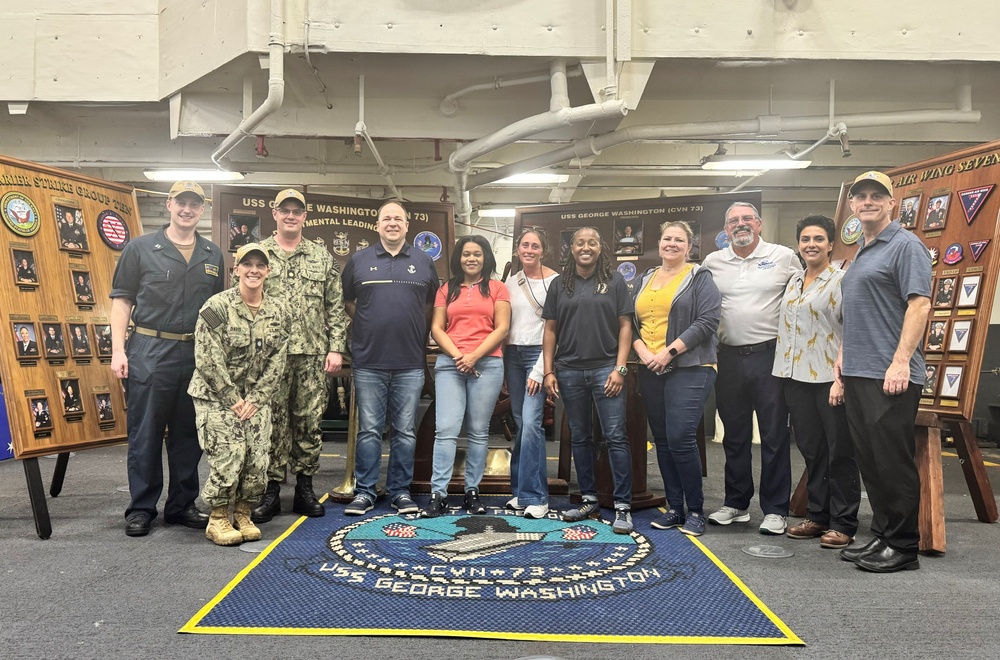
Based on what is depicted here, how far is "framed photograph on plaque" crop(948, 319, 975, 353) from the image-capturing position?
370 cm

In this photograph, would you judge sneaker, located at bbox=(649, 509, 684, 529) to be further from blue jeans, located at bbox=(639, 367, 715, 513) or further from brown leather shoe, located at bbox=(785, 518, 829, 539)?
brown leather shoe, located at bbox=(785, 518, 829, 539)

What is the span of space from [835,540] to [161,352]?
3421mm

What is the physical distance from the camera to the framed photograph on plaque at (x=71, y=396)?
12.5 ft

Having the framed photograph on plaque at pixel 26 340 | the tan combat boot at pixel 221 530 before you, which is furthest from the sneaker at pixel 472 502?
the framed photograph on plaque at pixel 26 340

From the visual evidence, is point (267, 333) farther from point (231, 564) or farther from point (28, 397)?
point (28, 397)

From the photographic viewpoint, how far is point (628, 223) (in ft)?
17.0

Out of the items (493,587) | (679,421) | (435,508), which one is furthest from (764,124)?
(493,587)

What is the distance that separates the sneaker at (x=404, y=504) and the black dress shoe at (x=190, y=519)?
0.99m

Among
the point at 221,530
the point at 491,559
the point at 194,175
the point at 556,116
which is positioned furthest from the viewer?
the point at 194,175

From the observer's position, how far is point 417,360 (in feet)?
13.1

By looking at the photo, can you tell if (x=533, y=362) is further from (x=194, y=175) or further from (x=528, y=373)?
(x=194, y=175)

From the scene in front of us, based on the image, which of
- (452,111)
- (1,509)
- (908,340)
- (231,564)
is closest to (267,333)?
(231,564)

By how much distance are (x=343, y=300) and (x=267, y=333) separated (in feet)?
2.17

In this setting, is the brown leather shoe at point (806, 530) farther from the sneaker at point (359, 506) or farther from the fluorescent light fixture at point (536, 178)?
the fluorescent light fixture at point (536, 178)
